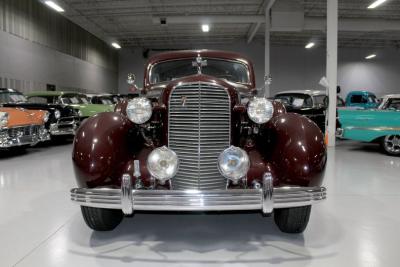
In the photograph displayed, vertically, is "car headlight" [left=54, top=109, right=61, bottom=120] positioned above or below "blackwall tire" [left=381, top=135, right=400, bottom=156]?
above

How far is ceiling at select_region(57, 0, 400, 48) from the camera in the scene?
46.0 ft

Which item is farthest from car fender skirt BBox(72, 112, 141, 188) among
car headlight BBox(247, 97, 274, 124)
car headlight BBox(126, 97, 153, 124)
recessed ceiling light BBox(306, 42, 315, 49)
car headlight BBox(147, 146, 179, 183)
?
recessed ceiling light BBox(306, 42, 315, 49)

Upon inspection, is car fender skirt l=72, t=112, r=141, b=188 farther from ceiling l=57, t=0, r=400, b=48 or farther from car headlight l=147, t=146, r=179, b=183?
ceiling l=57, t=0, r=400, b=48

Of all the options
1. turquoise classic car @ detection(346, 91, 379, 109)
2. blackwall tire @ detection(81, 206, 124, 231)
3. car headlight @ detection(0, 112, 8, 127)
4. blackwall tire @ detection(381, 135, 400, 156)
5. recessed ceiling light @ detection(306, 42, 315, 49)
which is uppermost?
recessed ceiling light @ detection(306, 42, 315, 49)

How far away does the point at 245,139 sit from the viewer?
3.02 m

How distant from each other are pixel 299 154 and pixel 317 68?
21.9 m

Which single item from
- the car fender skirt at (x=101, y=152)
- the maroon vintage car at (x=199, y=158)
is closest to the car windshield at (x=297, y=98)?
the maroon vintage car at (x=199, y=158)

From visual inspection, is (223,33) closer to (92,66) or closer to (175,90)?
(92,66)

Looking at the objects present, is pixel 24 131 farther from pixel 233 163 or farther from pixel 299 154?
pixel 299 154

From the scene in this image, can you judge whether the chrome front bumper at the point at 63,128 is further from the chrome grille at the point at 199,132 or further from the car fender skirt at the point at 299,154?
the car fender skirt at the point at 299,154

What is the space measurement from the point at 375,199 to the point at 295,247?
1.95 m

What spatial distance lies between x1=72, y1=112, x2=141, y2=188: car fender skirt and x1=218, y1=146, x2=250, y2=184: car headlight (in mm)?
768

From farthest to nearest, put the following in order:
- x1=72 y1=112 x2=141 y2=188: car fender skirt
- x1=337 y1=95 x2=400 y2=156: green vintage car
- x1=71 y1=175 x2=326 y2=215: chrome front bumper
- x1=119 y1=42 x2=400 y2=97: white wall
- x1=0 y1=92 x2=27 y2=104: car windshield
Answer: x1=119 y1=42 x2=400 y2=97: white wall < x1=0 y1=92 x2=27 y2=104: car windshield < x1=337 y1=95 x2=400 y2=156: green vintage car < x1=72 y1=112 x2=141 y2=188: car fender skirt < x1=71 y1=175 x2=326 y2=215: chrome front bumper

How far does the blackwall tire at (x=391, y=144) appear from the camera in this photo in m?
7.82
